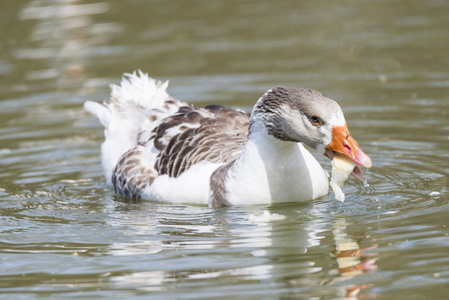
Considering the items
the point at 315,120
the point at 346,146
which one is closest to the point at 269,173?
the point at 315,120

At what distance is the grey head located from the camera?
385 inches

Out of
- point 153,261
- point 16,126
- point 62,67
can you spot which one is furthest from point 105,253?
point 62,67

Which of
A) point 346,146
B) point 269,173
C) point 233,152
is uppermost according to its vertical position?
point 346,146

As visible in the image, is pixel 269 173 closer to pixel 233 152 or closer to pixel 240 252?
pixel 233 152

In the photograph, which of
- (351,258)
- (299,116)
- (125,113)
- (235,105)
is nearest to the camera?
(351,258)

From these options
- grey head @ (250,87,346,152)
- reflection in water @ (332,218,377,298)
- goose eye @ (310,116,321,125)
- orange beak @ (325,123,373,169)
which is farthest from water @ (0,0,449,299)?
goose eye @ (310,116,321,125)

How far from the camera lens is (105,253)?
944 cm

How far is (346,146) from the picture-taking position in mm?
9602

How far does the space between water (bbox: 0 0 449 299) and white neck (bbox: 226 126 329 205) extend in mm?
204

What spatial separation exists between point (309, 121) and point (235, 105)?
6.47 m

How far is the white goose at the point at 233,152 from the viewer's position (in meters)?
9.94

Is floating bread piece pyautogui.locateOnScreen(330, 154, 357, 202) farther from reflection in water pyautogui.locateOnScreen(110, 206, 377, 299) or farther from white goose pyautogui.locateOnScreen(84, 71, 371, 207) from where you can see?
reflection in water pyautogui.locateOnScreen(110, 206, 377, 299)

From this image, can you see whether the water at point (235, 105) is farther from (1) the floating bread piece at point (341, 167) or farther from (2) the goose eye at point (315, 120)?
(2) the goose eye at point (315, 120)

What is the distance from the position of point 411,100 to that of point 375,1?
329 inches
